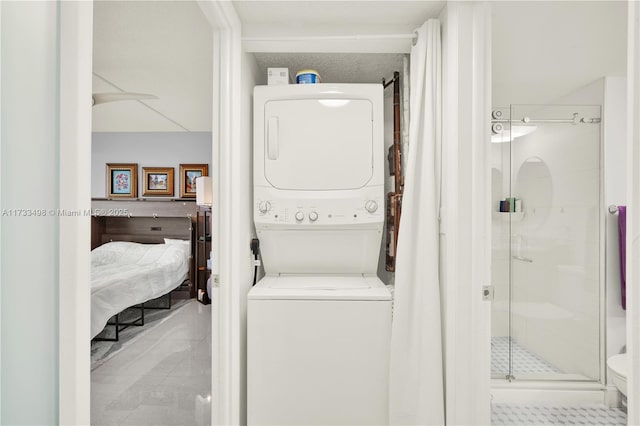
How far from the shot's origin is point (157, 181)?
2.81 metres

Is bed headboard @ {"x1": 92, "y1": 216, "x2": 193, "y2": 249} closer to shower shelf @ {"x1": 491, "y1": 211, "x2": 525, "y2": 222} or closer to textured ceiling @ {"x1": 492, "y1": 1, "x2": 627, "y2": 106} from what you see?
textured ceiling @ {"x1": 492, "y1": 1, "x2": 627, "y2": 106}

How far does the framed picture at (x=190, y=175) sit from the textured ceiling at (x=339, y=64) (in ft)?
3.98

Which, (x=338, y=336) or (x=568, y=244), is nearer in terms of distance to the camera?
(x=338, y=336)

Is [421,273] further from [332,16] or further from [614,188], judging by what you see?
[614,188]

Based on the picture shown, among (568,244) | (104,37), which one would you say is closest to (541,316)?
(568,244)

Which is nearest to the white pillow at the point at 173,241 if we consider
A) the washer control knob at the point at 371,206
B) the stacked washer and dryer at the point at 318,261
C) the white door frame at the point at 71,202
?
the stacked washer and dryer at the point at 318,261

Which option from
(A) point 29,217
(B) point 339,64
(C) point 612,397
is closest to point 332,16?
(B) point 339,64

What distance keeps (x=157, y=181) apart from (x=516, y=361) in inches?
131

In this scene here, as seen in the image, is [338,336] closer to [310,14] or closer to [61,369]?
[61,369]

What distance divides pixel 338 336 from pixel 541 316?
82.8 inches

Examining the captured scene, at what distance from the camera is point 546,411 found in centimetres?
226

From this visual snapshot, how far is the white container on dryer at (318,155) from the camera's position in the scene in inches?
76.6

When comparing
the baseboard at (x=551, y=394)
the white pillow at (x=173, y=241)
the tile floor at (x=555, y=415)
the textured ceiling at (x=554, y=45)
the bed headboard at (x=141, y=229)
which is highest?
the textured ceiling at (x=554, y=45)

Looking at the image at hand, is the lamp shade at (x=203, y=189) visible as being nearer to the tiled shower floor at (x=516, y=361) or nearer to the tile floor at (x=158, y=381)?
the tile floor at (x=158, y=381)
